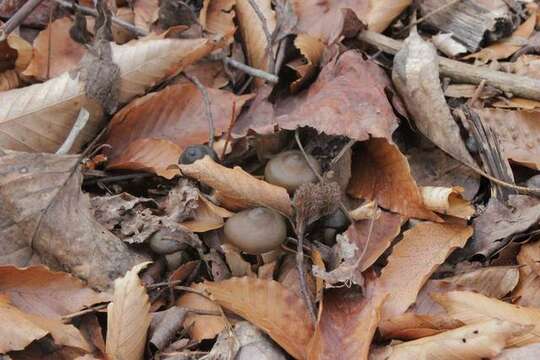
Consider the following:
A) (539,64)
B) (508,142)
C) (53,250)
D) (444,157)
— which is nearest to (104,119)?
(53,250)

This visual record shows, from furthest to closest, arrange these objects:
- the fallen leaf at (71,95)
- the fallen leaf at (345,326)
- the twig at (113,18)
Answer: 1. the twig at (113,18)
2. the fallen leaf at (71,95)
3. the fallen leaf at (345,326)

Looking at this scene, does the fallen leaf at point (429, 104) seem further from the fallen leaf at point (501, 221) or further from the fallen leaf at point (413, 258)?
the fallen leaf at point (413, 258)

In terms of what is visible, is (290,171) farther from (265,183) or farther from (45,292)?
(45,292)

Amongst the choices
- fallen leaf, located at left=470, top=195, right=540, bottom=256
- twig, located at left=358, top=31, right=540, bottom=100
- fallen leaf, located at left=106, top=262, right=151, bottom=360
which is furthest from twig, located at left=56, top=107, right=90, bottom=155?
fallen leaf, located at left=470, top=195, right=540, bottom=256

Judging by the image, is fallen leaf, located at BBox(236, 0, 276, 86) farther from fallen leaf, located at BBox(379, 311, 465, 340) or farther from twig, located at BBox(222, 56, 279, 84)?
fallen leaf, located at BBox(379, 311, 465, 340)

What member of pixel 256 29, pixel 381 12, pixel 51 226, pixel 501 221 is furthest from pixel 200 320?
pixel 381 12

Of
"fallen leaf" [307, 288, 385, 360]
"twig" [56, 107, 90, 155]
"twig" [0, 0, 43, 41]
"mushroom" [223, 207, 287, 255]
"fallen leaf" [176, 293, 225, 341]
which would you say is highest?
"twig" [0, 0, 43, 41]

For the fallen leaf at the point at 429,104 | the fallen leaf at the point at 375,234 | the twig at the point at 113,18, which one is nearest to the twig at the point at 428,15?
the fallen leaf at the point at 429,104
